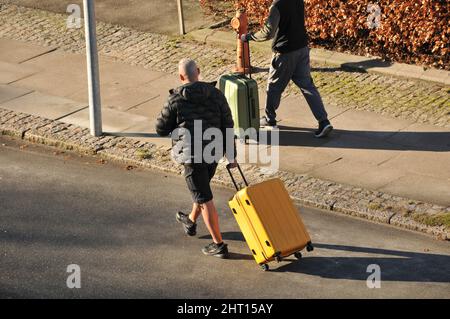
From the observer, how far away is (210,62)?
16250 mm

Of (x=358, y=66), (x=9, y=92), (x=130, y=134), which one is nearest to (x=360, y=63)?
(x=358, y=66)

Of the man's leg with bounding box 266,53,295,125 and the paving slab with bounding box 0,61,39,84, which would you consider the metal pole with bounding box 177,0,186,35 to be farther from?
the man's leg with bounding box 266,53,295,125

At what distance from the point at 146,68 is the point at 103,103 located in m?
1.36

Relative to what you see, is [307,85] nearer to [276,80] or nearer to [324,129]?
[276,80]

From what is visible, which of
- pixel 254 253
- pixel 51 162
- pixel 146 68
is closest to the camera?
pixel 254 253

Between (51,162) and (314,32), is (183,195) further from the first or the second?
(314,32)

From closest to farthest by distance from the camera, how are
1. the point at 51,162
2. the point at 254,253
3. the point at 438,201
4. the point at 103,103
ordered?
1. the point at 254,253
2. the point at 438,201
3. the point at 51,162
4. the point at 103,103

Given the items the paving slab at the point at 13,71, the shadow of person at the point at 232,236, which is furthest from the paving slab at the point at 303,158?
the paving slab at the point at 13,71

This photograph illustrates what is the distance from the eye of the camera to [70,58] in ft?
54.6

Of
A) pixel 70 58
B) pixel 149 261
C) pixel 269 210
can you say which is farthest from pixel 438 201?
pixel 70 58

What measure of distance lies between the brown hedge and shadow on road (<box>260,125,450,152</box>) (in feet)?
7.02

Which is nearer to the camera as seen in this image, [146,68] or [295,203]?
[295,203]

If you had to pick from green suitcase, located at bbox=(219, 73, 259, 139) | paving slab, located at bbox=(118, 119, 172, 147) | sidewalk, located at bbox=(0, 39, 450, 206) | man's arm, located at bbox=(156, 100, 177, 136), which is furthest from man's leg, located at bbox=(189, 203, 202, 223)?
paving slab, located at bbox=(118, 119, 172, 147)

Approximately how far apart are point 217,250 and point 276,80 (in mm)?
3419
